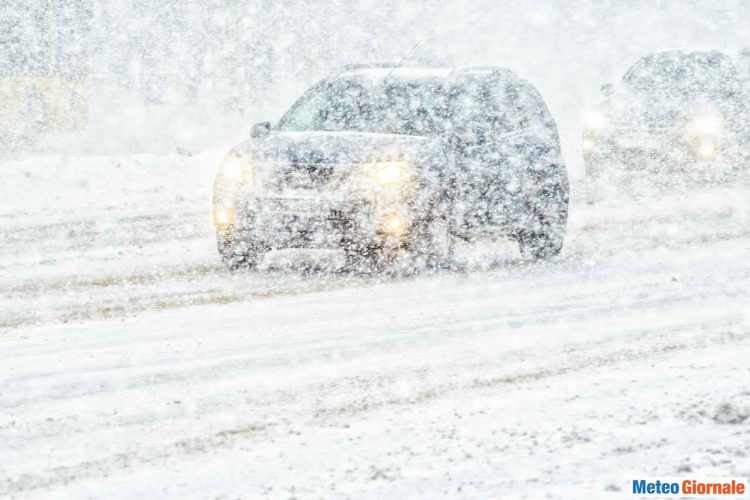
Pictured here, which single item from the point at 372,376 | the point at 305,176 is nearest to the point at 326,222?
the point at 305,176

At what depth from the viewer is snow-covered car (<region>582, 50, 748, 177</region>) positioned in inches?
645

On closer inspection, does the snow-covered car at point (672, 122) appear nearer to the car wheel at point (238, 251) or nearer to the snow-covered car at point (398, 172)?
the snow-covered car at point (398, 172)

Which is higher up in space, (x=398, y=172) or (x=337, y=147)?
(x=337, y=147)

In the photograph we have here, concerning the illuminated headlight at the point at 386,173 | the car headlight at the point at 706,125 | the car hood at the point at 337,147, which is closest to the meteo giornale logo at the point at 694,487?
the illuminated headlight at the point at 386,173

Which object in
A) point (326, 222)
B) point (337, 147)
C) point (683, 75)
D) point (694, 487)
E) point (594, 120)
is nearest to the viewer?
point (694, 487)

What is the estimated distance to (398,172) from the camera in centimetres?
926

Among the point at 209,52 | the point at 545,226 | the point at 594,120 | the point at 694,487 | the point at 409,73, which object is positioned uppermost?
the point at 209,52

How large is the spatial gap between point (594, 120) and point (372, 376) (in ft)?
38.5

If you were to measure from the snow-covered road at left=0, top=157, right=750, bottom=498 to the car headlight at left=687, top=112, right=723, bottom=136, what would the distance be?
6.07m

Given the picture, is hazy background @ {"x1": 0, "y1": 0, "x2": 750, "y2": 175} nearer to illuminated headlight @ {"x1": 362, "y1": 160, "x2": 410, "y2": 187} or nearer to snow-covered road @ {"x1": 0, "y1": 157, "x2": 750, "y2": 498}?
illuminated headlight @ {"x1": 362, "y1": 160, "x2": 410, "y2": 187}

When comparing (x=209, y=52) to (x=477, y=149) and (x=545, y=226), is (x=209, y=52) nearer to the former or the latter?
(x=545, y=226)

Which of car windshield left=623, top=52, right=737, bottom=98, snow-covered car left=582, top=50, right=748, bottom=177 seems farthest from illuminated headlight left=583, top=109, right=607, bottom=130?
car windshield left=623, top=52, right=737, bottom=98

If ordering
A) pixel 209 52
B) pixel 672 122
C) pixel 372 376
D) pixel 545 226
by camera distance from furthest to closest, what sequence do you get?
pixel 209 52, pixel 672 122, pixel 545 226, pixel 372 376

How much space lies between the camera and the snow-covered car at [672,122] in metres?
16.4
